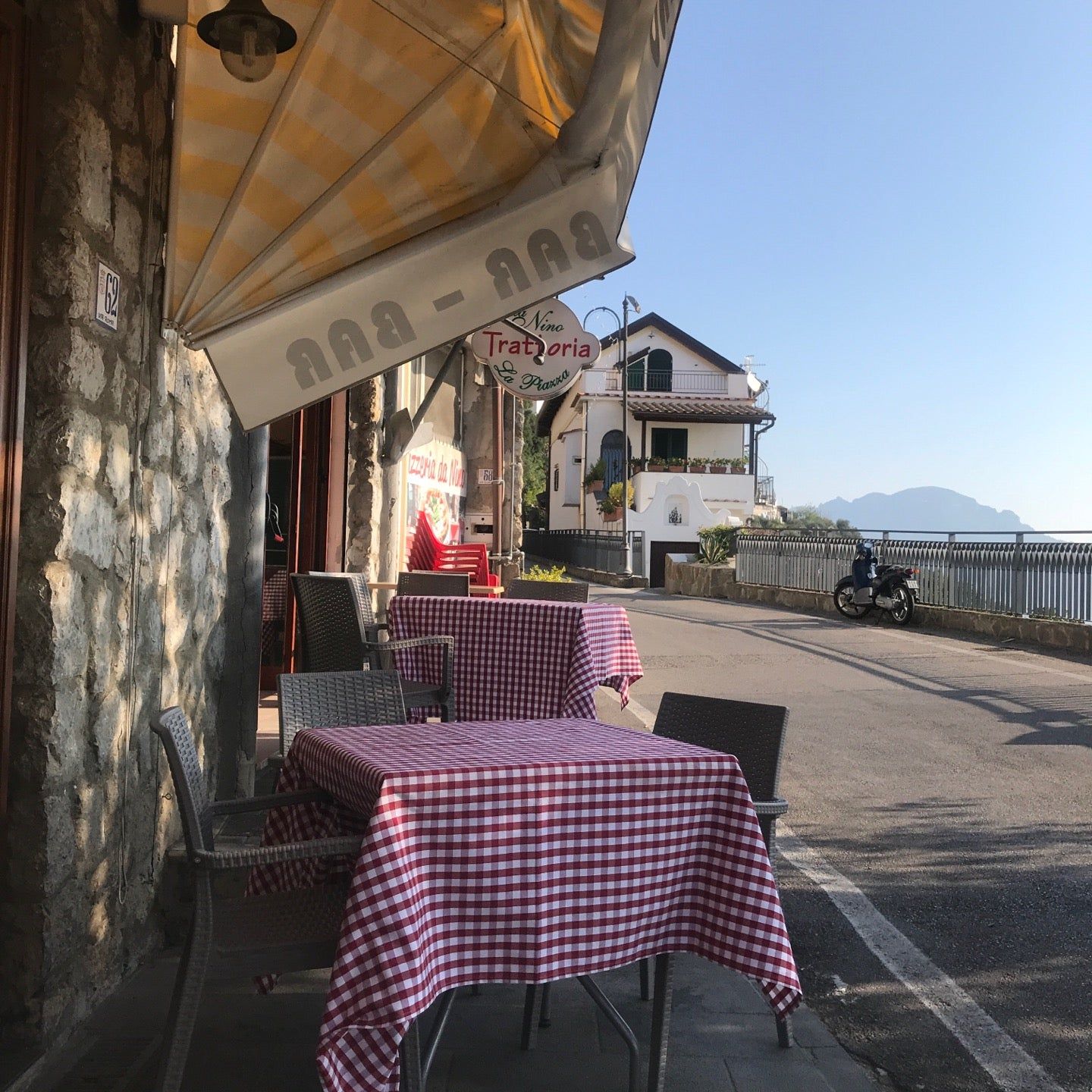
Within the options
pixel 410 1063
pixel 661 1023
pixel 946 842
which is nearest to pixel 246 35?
pixel 410 1063

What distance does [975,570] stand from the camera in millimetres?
17016

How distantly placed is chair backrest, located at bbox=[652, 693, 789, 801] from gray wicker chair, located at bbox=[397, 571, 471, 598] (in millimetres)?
4027

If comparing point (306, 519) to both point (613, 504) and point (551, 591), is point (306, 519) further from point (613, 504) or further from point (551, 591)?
point (613, 504)

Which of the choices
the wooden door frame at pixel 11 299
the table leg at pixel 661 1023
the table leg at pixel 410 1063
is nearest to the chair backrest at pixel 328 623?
the wooden door frame at pixel 11 299

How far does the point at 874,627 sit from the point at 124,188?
15.7 metres

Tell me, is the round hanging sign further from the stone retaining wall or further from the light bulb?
the stone retaining wall

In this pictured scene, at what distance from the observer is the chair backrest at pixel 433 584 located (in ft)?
24.9

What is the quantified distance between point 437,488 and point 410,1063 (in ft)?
37.1

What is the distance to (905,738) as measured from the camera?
317 inches

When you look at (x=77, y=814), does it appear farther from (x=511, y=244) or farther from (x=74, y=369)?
(x=511, y=244)

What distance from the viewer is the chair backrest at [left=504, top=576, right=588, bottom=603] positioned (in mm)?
7488

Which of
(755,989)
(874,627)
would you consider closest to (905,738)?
(755,989)

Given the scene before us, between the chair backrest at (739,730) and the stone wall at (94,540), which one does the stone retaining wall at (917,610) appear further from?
the stone wall at (94,540)

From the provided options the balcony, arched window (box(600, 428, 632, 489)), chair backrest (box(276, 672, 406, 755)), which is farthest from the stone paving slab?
arched window (box(600, 428, 632, 489))
